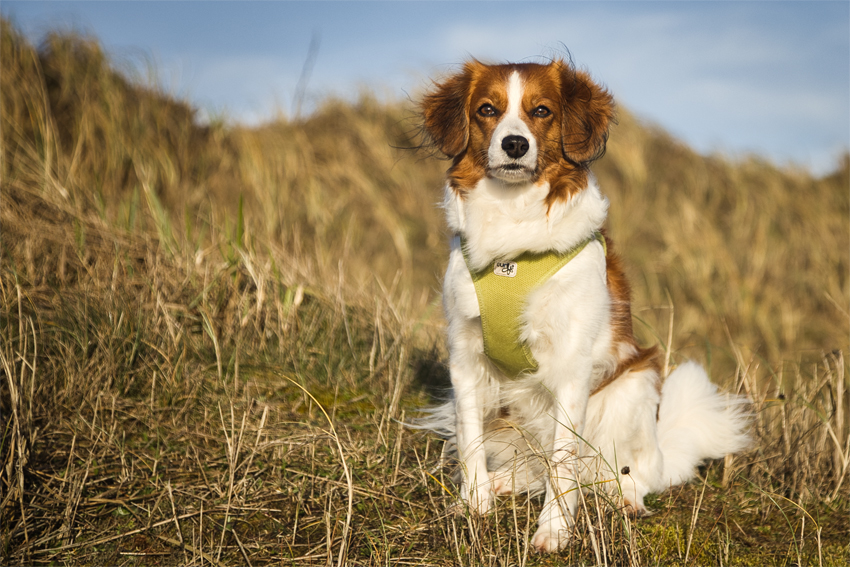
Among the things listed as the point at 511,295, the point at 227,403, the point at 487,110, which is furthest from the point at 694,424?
the point at 227,403

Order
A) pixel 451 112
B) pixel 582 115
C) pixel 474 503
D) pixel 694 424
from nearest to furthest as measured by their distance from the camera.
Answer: pixel 474 503 < pixel 582 115 < pixel 451 112 < pixel 694 424

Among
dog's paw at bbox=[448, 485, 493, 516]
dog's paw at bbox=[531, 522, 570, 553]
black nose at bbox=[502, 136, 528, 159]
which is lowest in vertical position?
dog's paw at bbox=[531, 522, 570, 553]

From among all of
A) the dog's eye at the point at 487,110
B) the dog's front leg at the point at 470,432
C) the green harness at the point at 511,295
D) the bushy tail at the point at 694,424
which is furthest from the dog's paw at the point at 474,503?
the dog's eye at the point at 487,110

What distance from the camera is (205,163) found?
7555 mm

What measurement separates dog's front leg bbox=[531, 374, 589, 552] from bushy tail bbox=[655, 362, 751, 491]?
60 centimetres

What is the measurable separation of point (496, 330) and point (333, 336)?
1.50m

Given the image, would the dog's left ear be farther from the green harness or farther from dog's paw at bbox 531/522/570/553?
dog's paw at bbox 531/522/570/553

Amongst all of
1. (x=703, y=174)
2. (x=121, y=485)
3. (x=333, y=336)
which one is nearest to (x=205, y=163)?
(x=333, y=336)

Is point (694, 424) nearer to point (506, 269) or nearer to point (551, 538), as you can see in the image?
point (551, 538)

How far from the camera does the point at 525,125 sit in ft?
8.37

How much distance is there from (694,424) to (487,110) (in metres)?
1.71

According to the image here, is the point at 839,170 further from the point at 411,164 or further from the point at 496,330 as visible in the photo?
the point at 496,330

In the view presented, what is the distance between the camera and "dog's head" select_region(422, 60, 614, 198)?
2541mm

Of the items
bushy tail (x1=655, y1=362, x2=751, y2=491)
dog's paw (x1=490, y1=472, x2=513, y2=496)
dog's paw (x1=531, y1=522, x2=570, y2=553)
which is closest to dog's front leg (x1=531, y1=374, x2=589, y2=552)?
dog's paw (x1=531, y1=522, x2=570, y2=553)
